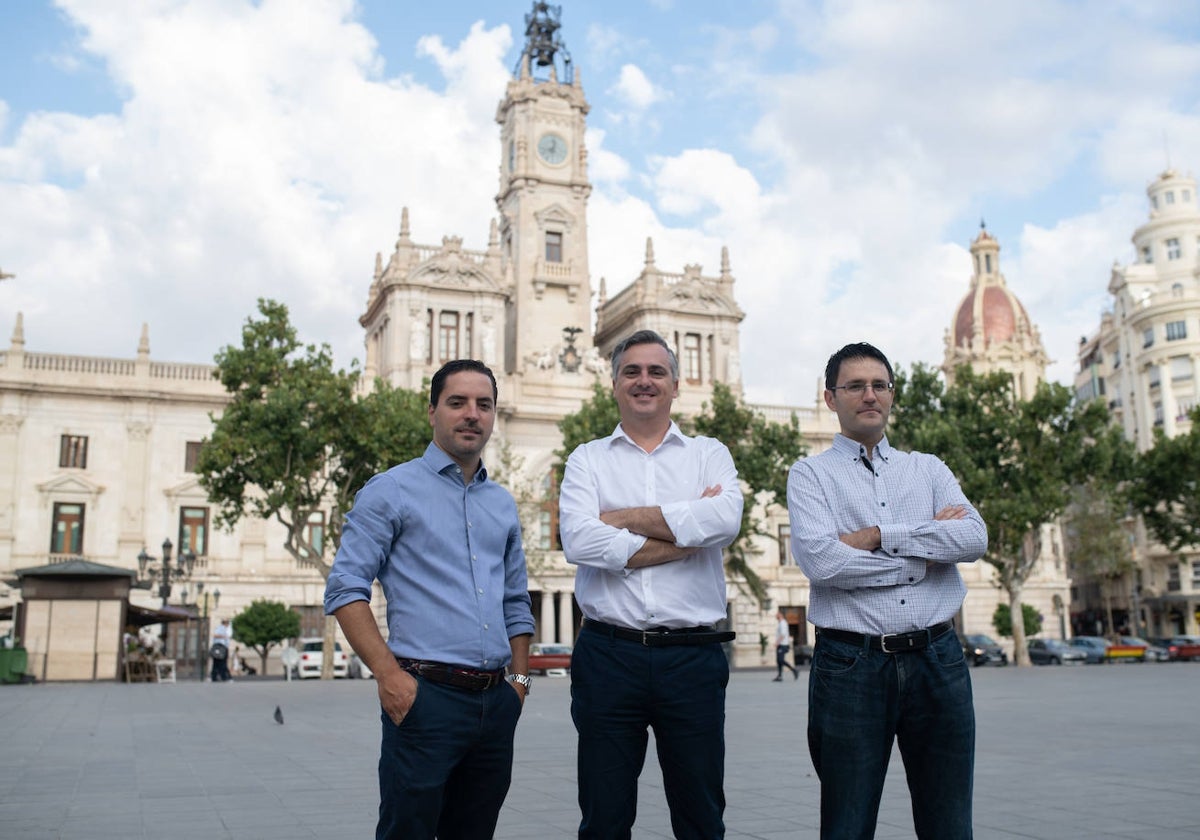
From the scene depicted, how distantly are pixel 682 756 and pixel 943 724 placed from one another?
106cm

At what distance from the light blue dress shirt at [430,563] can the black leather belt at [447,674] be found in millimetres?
24

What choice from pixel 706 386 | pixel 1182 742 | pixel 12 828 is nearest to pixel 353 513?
pixel 12 828

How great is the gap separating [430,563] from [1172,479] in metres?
43.7

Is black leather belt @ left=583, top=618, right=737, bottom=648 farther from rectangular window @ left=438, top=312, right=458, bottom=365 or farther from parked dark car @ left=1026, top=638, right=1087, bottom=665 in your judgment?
rectangular window @ left=438, top=312, right=458, bottom=365

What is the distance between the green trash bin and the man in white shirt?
27.5 metres

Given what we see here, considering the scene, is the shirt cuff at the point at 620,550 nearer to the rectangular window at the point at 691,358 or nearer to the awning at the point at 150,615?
the awning at the point at 150,615

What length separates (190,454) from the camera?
45000 millimetres

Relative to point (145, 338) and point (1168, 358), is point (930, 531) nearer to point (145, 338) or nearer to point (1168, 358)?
point (145, 338)

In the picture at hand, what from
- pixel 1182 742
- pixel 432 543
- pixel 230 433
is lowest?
pixel 1182 742

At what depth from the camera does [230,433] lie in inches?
1232

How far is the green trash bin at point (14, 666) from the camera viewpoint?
90.6 ft

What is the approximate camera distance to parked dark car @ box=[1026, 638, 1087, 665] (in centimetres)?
4050

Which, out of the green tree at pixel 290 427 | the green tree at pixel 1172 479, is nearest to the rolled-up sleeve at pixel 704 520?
the green tree at pixel 290 427

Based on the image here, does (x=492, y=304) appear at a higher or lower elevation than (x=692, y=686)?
higher
